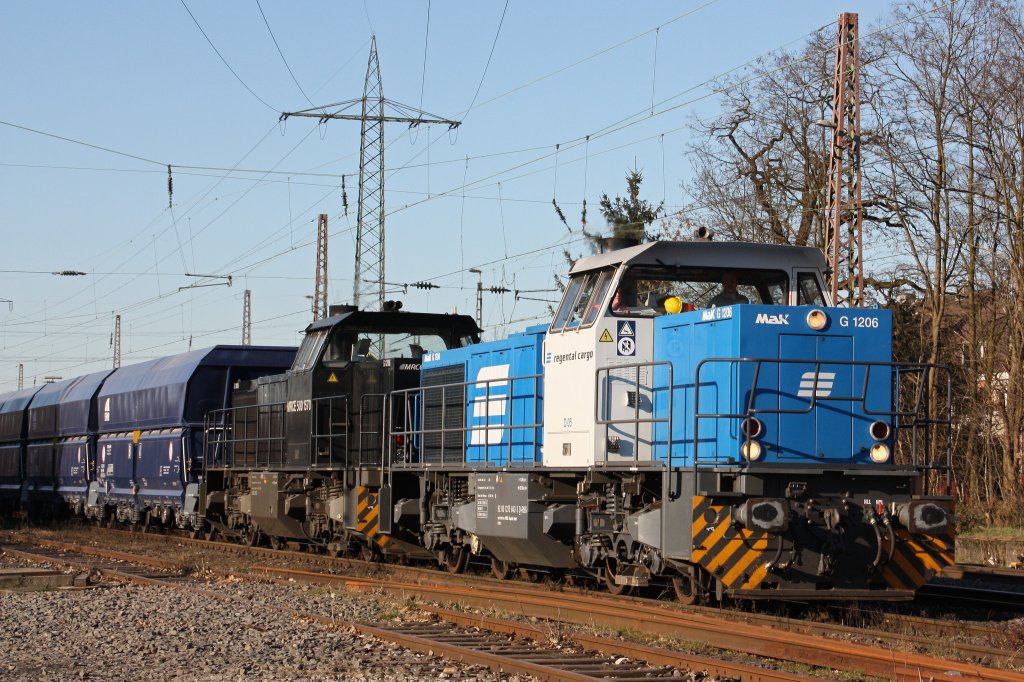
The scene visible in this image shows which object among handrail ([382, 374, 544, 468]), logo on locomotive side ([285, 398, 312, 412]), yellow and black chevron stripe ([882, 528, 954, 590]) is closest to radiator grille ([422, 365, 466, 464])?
handrail ([382, 374, 544, 468])

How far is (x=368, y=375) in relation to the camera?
1686cm

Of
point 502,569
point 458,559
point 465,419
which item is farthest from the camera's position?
point 458,559

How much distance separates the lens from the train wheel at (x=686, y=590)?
10695 millimetres

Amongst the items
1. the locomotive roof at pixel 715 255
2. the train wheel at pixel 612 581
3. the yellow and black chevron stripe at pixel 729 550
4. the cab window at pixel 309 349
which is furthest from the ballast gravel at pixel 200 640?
the cab window at pixel 309 349

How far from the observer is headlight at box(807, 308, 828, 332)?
1034cm

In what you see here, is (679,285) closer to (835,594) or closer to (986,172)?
(835,594)

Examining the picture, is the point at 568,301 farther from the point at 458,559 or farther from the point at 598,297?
the point at 458,559

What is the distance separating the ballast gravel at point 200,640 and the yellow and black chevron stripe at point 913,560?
3.90 m

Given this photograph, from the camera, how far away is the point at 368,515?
16.2 m

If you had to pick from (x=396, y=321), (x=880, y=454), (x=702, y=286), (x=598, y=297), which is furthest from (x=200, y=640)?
(x=396, y=321)

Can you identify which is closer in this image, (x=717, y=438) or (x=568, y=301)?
(x=717, y=438)

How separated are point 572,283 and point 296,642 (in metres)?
4.58

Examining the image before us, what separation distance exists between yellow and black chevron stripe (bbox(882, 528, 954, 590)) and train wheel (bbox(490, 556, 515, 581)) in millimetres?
5253

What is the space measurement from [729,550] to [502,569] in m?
5.14
